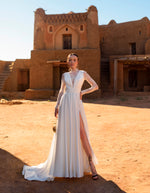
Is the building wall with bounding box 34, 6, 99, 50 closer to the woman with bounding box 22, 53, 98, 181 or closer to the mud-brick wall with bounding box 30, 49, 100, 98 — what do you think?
the mud-brick wall with bounding box 30, 49, 100, 98

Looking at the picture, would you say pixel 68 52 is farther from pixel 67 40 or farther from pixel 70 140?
pixel 70 140

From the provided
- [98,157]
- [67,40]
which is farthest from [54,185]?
[67,40]

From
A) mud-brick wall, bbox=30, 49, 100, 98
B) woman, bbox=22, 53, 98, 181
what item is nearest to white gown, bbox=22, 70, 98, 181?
woman, bbox=22, 53, 98, 181

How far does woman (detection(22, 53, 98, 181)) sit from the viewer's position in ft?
8.69

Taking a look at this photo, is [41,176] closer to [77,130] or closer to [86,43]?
[77,130]

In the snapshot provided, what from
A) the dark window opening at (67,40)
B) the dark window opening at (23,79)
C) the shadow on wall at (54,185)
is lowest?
the shadow on wall at (54,185)

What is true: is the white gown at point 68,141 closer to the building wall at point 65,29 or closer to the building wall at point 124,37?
the building wall at point 65,29

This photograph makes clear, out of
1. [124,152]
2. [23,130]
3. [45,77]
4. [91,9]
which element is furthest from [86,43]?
[124,152]

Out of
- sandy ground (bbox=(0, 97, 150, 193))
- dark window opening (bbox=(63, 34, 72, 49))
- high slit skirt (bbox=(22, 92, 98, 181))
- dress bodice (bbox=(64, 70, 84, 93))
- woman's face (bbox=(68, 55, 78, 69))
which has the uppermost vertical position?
dark window opening (bbox=(63, 34, 72, 49))

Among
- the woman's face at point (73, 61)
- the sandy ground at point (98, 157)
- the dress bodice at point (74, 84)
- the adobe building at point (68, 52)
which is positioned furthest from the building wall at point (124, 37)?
the dress bodice at point (74, 84)

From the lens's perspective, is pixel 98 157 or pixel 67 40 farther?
pixel 67 40

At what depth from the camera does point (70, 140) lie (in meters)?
2.65

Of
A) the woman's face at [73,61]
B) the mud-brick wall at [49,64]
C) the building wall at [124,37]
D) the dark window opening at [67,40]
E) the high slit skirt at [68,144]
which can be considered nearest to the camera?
the high slit skirt at [68,144]

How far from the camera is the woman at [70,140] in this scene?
2.65 m
